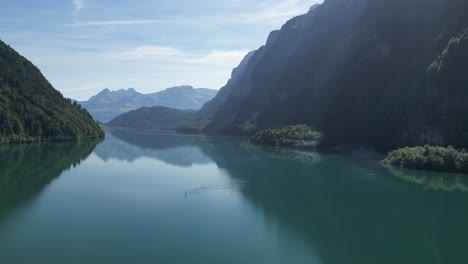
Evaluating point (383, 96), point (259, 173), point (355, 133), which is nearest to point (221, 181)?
point (259, 173)

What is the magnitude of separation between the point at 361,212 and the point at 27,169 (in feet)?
190

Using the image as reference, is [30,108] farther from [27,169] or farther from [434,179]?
[434,179]

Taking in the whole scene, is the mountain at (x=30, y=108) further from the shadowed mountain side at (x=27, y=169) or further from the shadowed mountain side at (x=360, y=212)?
the shadowed mountain side at (x=360, y=212)

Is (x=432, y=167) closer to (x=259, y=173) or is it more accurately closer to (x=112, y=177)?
(x=259, y=173)

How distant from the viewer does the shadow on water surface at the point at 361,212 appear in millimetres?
33500

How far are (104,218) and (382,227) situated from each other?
27.1 metres

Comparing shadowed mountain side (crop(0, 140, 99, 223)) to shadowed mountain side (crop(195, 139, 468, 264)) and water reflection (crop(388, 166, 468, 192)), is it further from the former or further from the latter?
water reflection (crop(388, 166, 468, 192))

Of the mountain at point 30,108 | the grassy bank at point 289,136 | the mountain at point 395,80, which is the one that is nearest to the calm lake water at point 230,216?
the mountain at point 395,80

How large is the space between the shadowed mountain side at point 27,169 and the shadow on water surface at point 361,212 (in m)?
27.6

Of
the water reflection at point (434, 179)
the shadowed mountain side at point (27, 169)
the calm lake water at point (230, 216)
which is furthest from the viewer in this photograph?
the water reflection at point (434, 179)

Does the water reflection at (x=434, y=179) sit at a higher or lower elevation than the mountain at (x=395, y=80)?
lower

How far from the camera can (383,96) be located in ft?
451

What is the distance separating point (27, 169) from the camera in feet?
242

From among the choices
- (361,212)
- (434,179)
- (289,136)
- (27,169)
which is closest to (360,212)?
(361,212)
